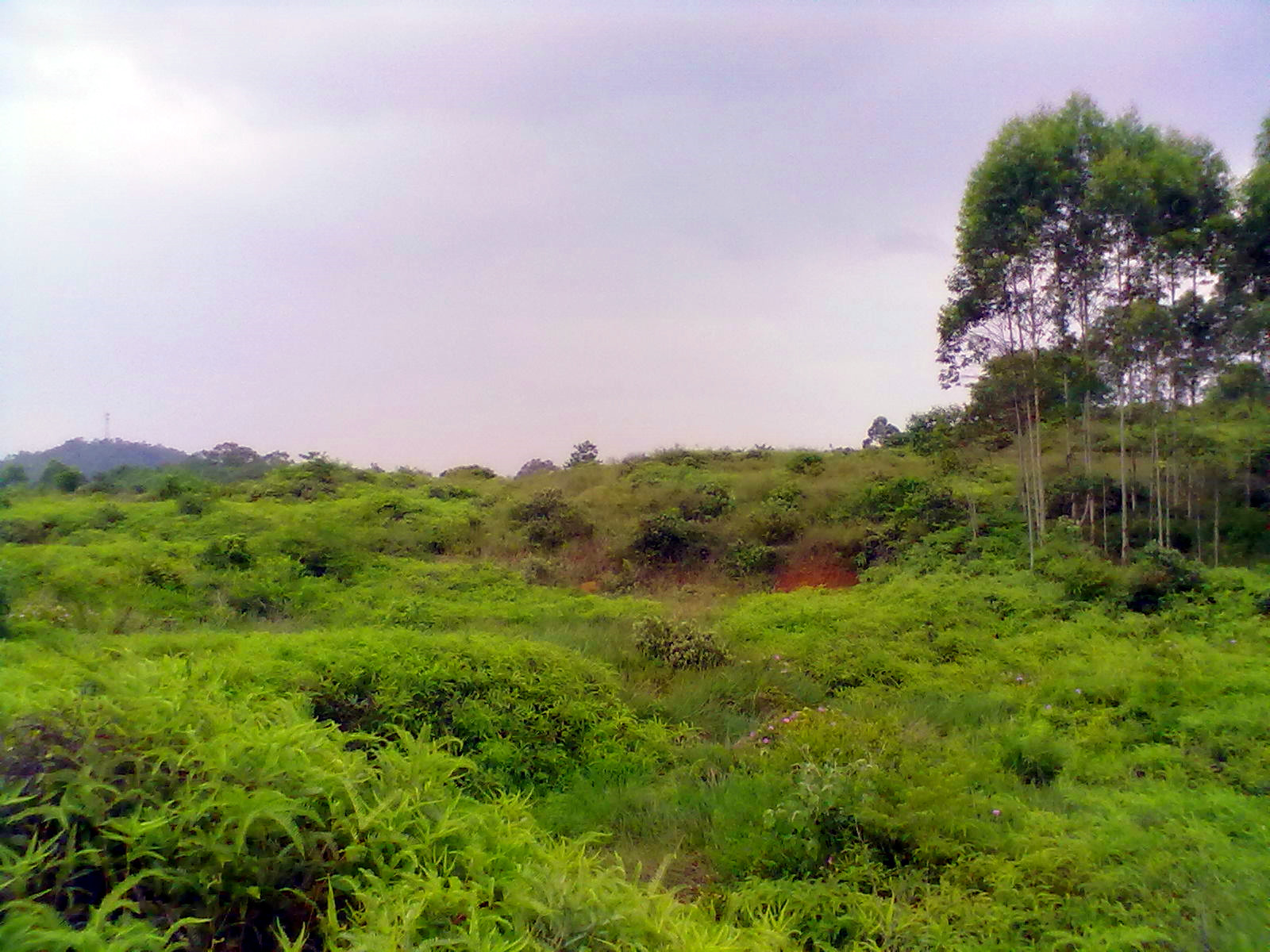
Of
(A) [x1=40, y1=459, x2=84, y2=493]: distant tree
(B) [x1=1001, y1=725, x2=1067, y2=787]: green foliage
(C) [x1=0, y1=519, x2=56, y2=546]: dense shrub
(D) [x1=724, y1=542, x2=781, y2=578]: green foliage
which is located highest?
(A) [x1=40, y1=459, x2=84, y2=493]: distant tree

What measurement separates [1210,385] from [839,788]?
11.4 m

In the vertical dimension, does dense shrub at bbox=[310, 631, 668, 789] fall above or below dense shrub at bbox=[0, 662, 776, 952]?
below

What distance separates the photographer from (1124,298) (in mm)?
12250

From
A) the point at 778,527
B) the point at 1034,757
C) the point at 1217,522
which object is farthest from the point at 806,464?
the point at 1034,757

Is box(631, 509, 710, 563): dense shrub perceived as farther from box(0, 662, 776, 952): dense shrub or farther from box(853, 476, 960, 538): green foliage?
box(0, 662, 776, 952): dense shrub

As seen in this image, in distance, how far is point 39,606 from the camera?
24.2ft

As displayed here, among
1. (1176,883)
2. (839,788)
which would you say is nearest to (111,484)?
(839,788)

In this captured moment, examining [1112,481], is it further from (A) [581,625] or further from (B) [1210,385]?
(A) [581,625]

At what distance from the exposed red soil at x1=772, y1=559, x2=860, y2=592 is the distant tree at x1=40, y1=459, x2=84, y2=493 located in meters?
14.3

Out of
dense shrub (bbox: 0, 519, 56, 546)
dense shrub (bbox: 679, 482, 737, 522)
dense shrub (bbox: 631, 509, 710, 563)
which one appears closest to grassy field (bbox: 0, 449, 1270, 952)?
dense shrub (bbox: 0, 519, 56, 546)

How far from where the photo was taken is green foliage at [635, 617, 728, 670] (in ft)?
25.2

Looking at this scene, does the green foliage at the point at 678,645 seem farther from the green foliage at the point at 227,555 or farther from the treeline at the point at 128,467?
the treeline at the point at 128,467

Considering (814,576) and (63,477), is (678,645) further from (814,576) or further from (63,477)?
(63,477)

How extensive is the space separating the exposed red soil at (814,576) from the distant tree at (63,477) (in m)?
14.3
